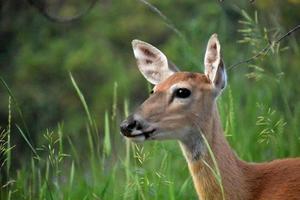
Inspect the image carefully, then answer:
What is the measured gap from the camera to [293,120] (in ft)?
26.1

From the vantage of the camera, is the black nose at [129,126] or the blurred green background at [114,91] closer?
the black nose at [129,126]

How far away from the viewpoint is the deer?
21.9 feet

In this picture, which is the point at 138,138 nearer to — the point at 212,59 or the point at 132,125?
the point at 132,125

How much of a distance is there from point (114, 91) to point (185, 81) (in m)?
0.98

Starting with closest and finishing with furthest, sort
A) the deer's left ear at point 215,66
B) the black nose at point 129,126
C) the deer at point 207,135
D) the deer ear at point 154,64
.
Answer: the black nose at point 129,126 → the deer at point 207,135 → the deer's left ear at point 215,66 → the deer ear at point 154,64

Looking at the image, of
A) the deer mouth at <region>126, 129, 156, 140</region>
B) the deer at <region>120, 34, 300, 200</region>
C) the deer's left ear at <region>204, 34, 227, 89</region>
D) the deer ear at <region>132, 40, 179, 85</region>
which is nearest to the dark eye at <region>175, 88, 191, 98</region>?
the deer at <region>120, 34, 300, 200</region>

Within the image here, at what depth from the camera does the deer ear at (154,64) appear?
739 centimetres

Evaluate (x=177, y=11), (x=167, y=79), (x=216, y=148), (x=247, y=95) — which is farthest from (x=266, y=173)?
(x=177, y=11)

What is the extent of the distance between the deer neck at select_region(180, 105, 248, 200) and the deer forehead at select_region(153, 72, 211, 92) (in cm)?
21

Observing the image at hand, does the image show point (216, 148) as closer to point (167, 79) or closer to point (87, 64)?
point (167, 79)

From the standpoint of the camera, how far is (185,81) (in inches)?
271

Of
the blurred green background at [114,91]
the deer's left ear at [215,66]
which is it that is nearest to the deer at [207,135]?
the deer's left ear at [215,66]

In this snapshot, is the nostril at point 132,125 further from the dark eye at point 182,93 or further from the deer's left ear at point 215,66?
the deer's left ear at point 215,66

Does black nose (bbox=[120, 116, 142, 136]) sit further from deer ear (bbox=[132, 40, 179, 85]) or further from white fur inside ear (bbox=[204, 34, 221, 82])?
deer ear (bbox=[132, 40, 179, 85])
